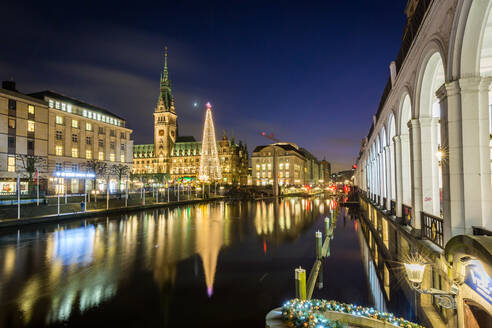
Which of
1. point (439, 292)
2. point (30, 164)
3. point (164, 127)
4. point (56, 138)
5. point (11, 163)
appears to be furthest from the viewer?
point (164, 127)

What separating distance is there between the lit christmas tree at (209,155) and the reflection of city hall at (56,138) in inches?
938

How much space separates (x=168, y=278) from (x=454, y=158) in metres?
12.3

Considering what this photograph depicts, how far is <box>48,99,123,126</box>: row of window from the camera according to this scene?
206 feet

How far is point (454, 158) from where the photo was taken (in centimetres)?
796

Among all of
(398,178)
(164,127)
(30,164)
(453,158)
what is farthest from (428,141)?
(164,127)

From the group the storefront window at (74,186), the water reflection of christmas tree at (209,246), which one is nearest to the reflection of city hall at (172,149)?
the storefront window at (74,186)

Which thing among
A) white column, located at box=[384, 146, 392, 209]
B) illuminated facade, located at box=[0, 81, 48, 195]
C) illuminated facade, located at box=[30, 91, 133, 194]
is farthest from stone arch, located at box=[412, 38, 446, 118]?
illuminated facade, located at box=[30, 91, 133, 194]

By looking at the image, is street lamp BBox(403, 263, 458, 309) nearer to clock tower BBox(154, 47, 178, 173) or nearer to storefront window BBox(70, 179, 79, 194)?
storefront window BBox(70, 179, 79, 194)

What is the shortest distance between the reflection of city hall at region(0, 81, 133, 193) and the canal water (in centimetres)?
2812

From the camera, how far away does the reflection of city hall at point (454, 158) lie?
5.84 m

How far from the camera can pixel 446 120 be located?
823cm

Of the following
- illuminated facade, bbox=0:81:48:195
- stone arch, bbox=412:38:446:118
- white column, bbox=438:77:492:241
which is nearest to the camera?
white column, bbox=438:77:492:241

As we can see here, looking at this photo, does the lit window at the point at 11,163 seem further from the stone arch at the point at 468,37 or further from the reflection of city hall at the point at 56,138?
the stone arch at the point at 468,37

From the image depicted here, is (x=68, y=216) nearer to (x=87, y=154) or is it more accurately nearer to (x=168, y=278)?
→ (x=168, y=278)
